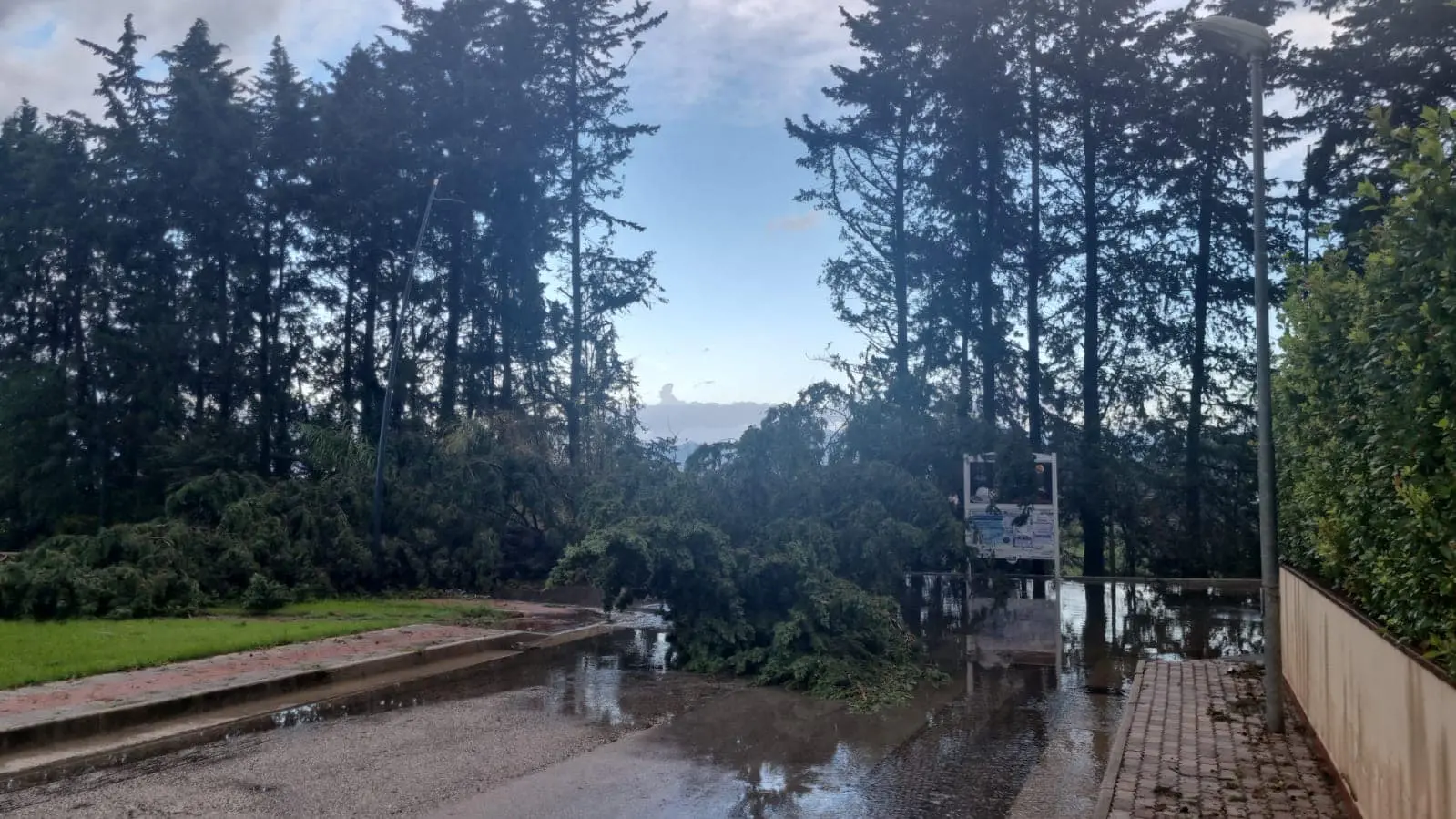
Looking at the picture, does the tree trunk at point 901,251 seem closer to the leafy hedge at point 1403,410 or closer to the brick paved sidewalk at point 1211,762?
the brick paved sidewalk at point 1211,762

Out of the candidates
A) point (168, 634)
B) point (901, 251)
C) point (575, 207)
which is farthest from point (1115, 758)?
point (575, 207)

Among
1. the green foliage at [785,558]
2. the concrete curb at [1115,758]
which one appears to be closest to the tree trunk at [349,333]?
the green foliage at [785,558]

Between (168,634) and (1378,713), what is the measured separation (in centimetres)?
1397

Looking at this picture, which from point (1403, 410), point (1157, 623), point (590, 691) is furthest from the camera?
point (1157, 623)

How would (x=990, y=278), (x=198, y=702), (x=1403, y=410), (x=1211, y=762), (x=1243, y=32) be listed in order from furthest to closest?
(x=990, y=278), (x=198, y=702), (x=1243, y=32), (x=1211, y=762), (x=1403, y=410)

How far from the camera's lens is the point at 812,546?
1467 cm

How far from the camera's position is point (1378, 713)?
618 cm

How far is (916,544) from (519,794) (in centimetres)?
903

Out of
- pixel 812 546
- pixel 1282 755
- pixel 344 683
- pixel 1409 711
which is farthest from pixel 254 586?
pixel 1409 711

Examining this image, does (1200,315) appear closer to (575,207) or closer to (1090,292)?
(1090,292)

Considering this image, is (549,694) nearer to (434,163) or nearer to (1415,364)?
(1415,364)

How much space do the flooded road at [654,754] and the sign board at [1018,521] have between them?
76.1 inches

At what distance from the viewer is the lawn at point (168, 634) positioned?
1166 centimetres

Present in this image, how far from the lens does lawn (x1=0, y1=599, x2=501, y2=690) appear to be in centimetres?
1166
